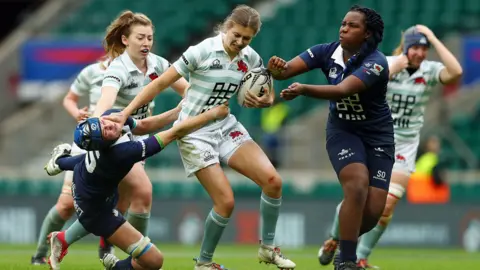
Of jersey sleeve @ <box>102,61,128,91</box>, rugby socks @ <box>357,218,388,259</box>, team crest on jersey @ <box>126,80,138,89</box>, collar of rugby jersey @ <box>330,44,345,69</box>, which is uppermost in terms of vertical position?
collar of rugby jersey @ <box>330,44,345,69</box>

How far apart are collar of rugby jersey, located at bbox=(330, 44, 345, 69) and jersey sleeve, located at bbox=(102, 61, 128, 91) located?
189 centimetres

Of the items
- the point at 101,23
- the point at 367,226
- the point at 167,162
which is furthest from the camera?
the point at 101,23

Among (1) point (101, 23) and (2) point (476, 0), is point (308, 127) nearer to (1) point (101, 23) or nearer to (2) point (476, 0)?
(2) point (476, 0)

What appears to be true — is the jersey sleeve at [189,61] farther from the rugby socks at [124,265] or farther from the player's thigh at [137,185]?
the rugby socks at [124,265]

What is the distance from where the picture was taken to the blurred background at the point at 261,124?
17969mm

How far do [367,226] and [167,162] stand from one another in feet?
35.5

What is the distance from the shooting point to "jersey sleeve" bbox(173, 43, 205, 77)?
9734 millimetres

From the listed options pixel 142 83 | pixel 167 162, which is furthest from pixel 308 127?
pixel 142 83

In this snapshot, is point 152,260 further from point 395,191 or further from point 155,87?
point 395,191

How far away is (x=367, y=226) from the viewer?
982 cm

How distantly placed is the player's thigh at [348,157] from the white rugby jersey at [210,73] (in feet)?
3.12

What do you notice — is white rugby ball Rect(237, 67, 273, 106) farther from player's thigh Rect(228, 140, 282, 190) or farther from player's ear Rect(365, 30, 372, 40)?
player's ear Rect(365, 30, 372, 40)

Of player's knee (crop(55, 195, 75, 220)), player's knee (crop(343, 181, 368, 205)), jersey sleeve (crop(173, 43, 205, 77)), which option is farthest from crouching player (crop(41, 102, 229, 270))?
player's knee (crop(55, 195, 75, 220))

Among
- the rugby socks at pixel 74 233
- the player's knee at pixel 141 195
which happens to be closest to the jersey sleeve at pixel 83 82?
the player's knee at pixel 141 195
